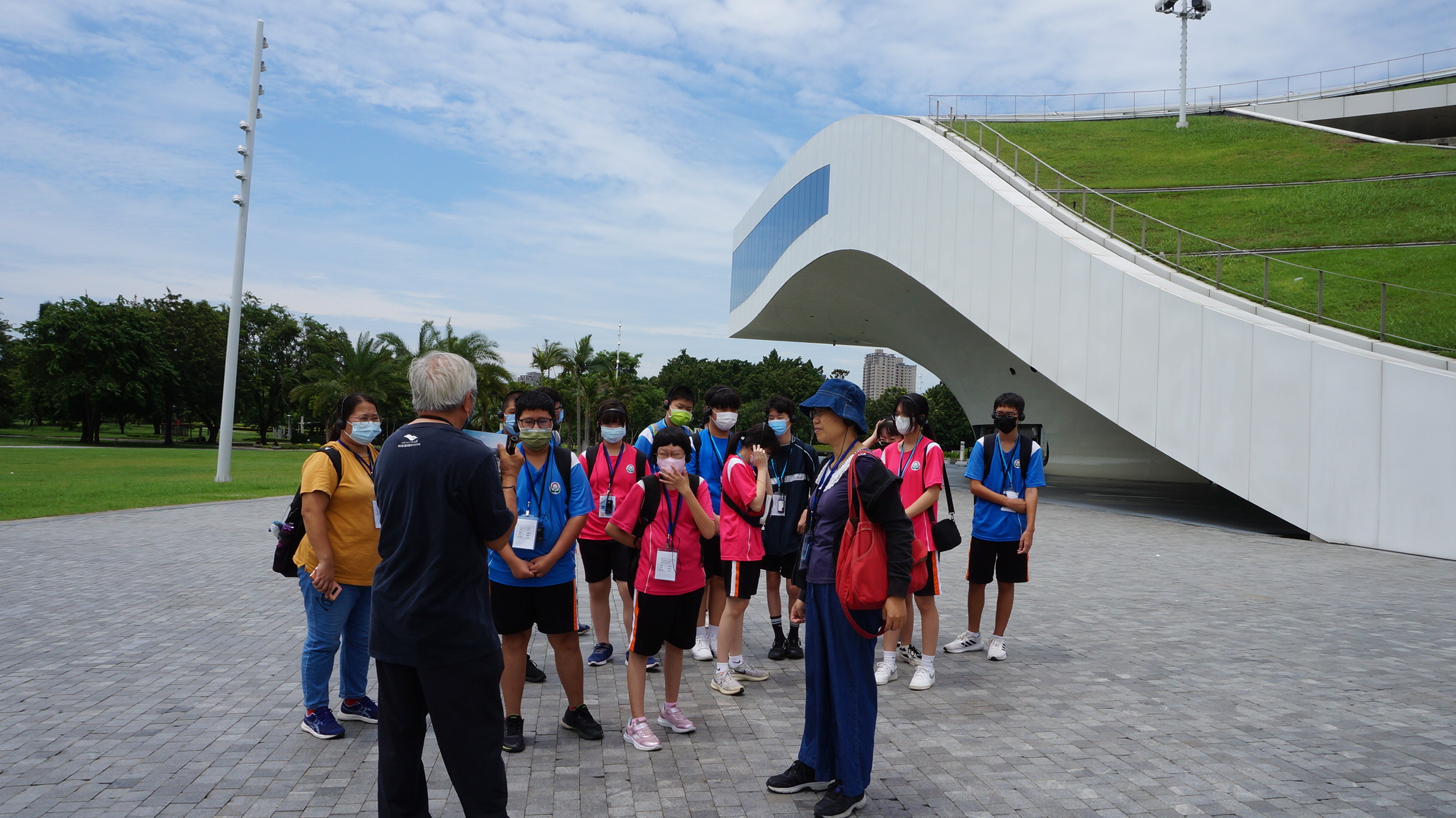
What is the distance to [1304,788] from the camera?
386cm

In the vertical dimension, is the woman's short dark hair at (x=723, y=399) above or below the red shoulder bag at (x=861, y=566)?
above

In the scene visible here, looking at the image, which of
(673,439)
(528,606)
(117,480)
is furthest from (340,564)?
(117,480)

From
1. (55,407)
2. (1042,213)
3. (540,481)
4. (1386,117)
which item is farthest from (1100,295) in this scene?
(55,407)

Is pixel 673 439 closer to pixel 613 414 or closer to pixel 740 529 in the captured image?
pixel 613 414

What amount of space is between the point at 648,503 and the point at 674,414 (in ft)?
5.31

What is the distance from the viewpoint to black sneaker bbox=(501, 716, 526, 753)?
13.8 ft

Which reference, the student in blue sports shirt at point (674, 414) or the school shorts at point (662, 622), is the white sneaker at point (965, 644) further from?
the school shorts at point (662, 622)

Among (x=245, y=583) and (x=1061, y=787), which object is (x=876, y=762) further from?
(x=245, y=583)

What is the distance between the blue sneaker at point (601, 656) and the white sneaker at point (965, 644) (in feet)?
8.52

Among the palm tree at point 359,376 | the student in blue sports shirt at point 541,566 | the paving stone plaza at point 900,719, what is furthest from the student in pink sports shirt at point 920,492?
the palm tree at point 359,376

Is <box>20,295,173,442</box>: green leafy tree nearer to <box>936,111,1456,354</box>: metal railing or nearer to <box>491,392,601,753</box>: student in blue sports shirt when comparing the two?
<box>936,111,1456,354</box>: metal railing

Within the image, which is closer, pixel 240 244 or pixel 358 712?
pixel 358 712

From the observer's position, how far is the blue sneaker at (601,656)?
5.94 meters

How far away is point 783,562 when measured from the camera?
239 inches
